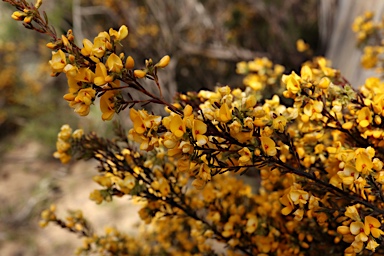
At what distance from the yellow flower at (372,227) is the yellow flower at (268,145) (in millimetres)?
222

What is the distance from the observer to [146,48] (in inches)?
144

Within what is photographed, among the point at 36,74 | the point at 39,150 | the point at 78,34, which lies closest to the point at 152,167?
the point at 78,34

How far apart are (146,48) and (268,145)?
308cm

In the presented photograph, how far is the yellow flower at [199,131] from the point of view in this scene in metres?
0.69

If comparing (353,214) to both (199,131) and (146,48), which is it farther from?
(146,48)

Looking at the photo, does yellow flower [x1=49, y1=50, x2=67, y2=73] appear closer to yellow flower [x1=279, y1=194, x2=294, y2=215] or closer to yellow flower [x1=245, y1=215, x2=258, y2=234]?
yellow flower [x1=279, y1=194, x2=294, y2=215]

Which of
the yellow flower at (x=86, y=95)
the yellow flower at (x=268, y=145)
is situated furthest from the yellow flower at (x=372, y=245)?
the yellow flower at (x=86, y=95)

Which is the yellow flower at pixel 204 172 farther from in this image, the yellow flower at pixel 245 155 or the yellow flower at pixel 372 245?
the yellow flower at pixel 372 245

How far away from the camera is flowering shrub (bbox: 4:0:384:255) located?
0.71 m

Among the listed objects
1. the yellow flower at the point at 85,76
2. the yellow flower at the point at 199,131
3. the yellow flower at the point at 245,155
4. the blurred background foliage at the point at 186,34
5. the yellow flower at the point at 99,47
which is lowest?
the blurred background foliage at the point at 186,34

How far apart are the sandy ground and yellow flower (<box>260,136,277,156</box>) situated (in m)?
2.56

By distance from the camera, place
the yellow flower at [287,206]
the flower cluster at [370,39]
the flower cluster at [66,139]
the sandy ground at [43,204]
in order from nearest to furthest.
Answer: the yellow flower at [287,206] → the flower cluster at [66,139] → the flower cluster at [370,39] → the sandy ground at [43,204]

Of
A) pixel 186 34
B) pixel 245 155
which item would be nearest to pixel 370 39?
pixel 245 155

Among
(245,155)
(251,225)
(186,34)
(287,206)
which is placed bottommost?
(186,34)
